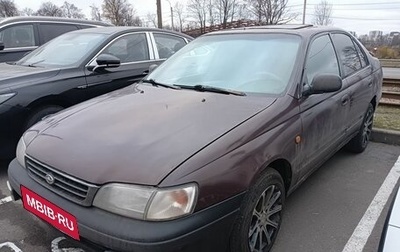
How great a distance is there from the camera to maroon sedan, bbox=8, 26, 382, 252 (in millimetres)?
1802

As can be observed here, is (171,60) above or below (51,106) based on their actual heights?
above

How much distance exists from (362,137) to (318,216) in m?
1.81

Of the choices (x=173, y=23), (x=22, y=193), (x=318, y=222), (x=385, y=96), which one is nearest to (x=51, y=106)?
(x=22, y=193)

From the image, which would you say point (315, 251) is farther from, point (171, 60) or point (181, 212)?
point (171, 60)

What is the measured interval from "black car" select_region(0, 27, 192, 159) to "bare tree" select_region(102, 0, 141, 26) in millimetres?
39273

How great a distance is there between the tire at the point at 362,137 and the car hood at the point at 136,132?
2.29 m

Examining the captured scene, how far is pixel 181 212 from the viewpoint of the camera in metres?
1.79

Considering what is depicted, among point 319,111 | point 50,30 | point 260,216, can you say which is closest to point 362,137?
point 319,111

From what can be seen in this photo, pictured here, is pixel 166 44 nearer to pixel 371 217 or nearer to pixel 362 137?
pixel 362 137

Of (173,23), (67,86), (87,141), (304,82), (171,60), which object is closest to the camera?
(87,141)

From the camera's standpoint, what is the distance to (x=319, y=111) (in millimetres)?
2990

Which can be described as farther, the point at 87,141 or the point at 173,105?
the point at 173,105

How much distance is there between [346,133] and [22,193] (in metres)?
3.07

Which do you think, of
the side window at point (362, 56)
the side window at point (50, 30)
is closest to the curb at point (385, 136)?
the side window at point (362, 56)
